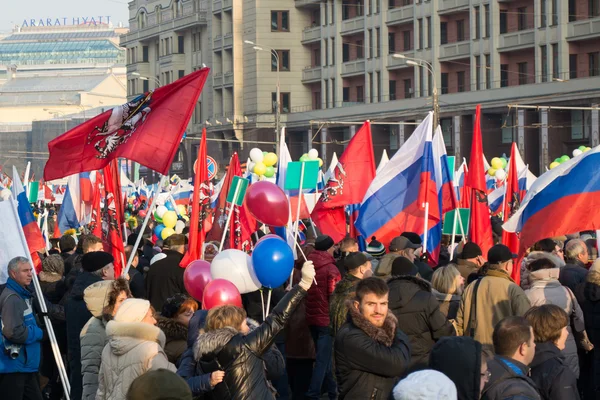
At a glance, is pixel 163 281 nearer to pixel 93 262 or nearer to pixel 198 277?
pixel 198 277

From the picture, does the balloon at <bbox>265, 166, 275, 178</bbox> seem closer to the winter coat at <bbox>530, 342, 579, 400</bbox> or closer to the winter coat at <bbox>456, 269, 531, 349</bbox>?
the winter coat at <bbox>456, 269, 531, 349</bbox>

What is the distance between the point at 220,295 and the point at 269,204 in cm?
378

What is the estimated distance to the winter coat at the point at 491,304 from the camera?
806 cm

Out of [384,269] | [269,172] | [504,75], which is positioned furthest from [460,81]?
[384,269]

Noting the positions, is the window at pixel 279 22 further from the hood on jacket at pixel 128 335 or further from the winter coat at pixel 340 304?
the hood on jacket at pixel 128 335

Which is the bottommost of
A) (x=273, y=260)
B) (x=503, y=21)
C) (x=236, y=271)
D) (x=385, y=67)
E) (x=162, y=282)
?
(x=162, y=282)

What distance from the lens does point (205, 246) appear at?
1267cm

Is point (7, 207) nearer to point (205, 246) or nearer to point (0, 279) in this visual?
point (0, 279)

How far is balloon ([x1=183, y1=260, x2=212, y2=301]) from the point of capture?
30.3ft

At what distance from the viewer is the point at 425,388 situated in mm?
4406

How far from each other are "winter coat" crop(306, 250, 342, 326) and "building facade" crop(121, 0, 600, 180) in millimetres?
24904

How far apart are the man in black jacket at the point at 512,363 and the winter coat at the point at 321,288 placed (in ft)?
15.8

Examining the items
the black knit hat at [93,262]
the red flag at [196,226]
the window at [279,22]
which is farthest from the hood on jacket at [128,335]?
the window at [279,22]

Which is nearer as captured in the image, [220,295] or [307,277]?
[307,277]
